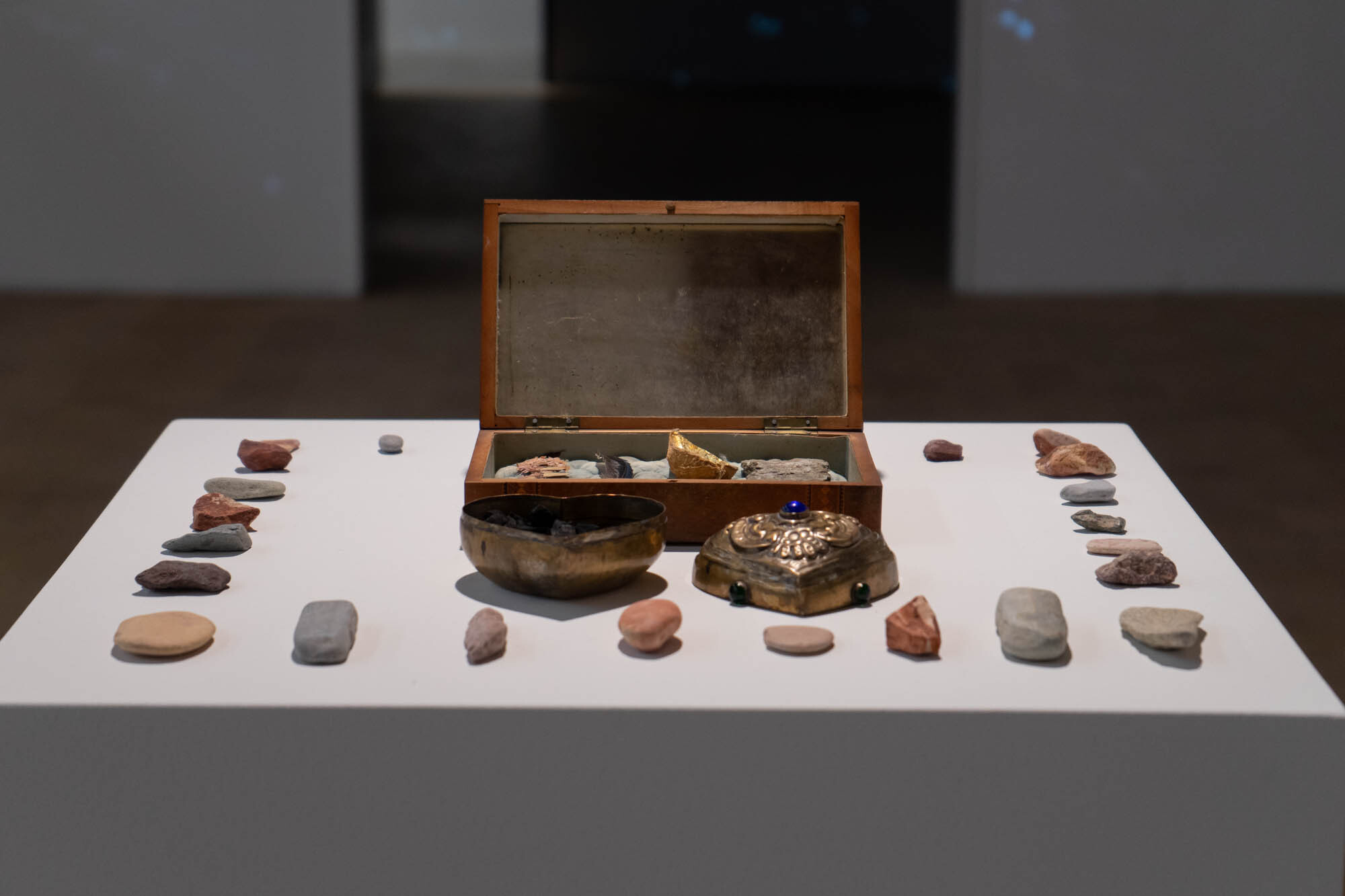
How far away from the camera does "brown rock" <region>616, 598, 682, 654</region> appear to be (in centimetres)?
146

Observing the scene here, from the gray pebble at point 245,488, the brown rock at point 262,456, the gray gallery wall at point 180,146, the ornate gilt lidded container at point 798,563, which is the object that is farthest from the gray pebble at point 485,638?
the gray gallery wall at point 180,146

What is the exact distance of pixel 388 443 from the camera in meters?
2.25

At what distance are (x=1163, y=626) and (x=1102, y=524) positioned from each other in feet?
1.31

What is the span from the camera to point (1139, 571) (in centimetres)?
170

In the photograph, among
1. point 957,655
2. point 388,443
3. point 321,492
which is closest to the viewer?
point 957,655

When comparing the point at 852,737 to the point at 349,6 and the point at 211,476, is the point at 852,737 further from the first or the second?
the point at 349,6

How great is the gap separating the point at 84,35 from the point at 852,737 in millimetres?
5718


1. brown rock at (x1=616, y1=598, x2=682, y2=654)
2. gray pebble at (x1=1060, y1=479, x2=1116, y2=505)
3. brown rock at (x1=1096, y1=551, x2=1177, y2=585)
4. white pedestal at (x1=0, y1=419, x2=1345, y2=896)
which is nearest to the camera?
white pedestal at (x1=0, y1=419, x2=1345, y2=896)

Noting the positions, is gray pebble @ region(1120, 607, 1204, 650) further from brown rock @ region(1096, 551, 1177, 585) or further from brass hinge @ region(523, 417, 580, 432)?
brass hinge @ region(523, 417, 580, 432)

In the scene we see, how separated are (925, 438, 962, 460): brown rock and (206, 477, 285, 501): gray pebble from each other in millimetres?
989

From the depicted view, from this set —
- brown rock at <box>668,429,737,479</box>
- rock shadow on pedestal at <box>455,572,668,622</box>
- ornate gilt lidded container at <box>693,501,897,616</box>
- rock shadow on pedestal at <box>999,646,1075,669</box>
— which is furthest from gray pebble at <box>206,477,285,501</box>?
rock shadow on pedestal at <box>999,646,1075,669</box>

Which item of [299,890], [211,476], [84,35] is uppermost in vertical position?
[84,35]

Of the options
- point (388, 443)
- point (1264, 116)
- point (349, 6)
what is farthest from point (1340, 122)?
point (388, 443)

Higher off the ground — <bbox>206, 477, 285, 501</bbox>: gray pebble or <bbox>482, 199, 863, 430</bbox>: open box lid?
<bbox>482, 199, 863, 430</bbox>: open box lid
